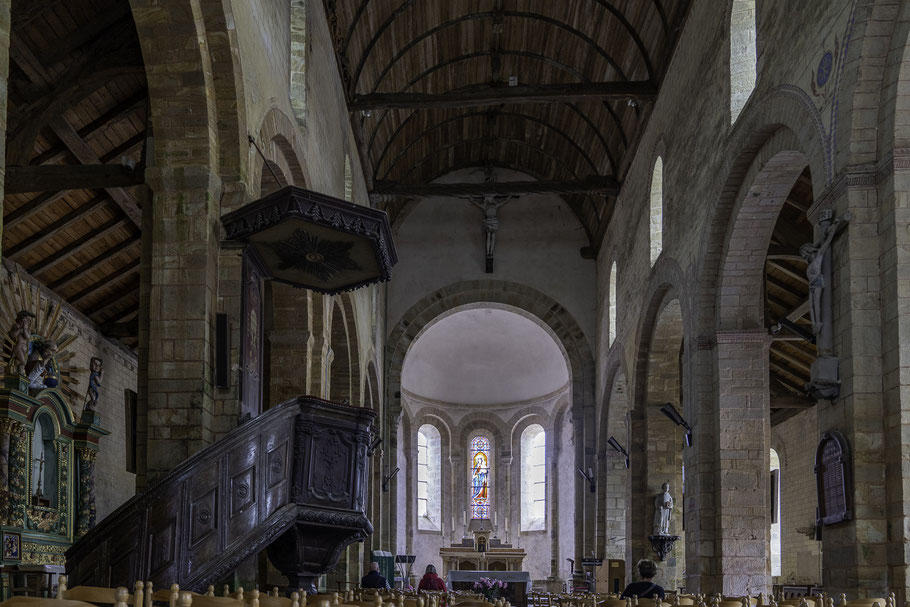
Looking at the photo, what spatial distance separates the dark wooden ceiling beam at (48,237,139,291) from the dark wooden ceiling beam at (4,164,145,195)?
15.2 ft

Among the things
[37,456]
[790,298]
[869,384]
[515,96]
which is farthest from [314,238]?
[790,298]

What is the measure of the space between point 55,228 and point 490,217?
425 inches

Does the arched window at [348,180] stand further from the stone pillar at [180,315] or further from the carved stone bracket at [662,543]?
the stone pillar at [180,315]

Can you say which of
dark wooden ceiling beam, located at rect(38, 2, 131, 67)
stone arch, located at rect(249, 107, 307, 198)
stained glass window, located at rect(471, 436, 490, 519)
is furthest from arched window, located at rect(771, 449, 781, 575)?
dark wooden ceiling beam, located at rect(38, 2, 131, 67)

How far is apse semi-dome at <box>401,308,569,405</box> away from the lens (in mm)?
30328

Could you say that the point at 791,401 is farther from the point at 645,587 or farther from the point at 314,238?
the point at 314,238

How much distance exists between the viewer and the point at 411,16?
1789 cm

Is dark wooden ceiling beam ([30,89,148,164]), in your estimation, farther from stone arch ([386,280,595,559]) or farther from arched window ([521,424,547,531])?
arched window ([521,424,547,531])

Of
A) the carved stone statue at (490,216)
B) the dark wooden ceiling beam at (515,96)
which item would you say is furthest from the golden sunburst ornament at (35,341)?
the carved stone statue at (490,216)

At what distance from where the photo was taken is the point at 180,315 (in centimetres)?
854

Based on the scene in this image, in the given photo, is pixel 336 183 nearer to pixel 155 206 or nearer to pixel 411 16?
pixel 411 16

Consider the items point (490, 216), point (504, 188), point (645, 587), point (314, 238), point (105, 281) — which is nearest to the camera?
point (645, 587)

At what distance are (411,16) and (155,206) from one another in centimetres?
1022

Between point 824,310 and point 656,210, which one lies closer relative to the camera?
point 824,310
